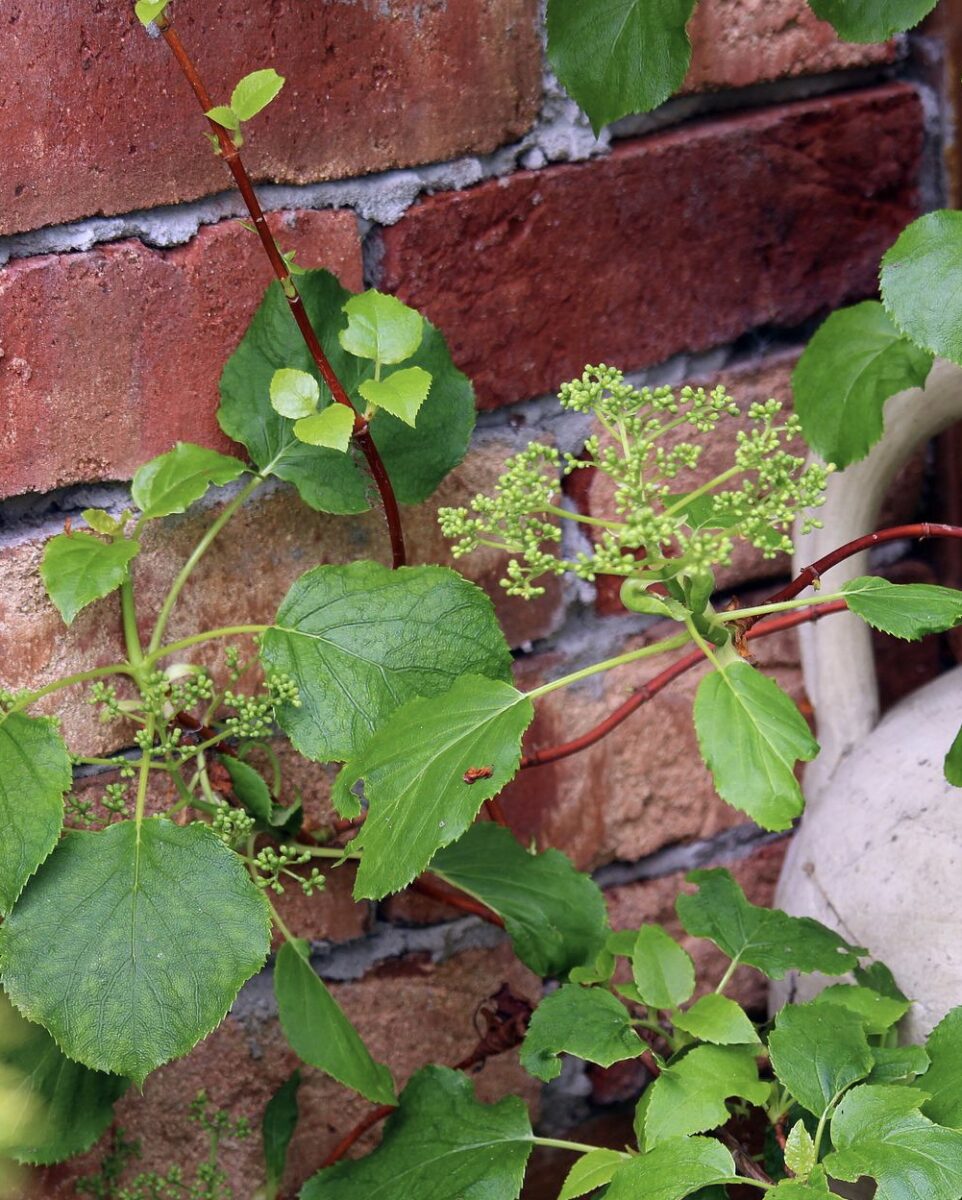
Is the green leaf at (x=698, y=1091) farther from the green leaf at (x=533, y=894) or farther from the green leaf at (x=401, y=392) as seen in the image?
the green leaf at (x=401, y=392)

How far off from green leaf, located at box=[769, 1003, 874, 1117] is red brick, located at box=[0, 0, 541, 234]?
44cm

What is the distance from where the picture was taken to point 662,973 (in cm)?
58

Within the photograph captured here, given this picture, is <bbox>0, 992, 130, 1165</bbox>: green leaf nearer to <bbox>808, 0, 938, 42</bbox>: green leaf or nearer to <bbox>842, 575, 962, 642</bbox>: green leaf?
<bbox>842, 575, 962, 642</bbox>: green leaf

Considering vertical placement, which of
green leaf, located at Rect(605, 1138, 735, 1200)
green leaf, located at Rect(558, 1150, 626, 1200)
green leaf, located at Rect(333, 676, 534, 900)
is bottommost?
green leaf, located at Rect(558, 1150, 626, 1200)

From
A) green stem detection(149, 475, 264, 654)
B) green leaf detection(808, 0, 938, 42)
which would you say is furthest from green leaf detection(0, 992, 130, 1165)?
green leaf detection(808, 0, 938, 42)

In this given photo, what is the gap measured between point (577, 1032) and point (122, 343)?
1.21ft

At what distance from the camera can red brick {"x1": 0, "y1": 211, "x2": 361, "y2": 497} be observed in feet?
1.89

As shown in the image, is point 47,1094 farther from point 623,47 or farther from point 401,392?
point 623,47

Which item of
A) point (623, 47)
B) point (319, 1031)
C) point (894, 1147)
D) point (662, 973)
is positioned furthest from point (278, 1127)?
point (623, 47)

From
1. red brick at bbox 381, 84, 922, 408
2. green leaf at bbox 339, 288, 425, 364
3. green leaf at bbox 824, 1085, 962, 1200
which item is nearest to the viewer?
green leaf at bbox 824, 1085, 962, 1200

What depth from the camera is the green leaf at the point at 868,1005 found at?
0.55 m

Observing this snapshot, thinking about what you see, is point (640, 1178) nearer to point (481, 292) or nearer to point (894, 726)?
point (894, 726)

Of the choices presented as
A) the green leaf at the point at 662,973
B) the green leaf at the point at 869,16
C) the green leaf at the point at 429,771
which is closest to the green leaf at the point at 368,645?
the green leaf at the point at 429,771

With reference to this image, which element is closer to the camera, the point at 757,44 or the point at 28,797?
the point at 28,797
